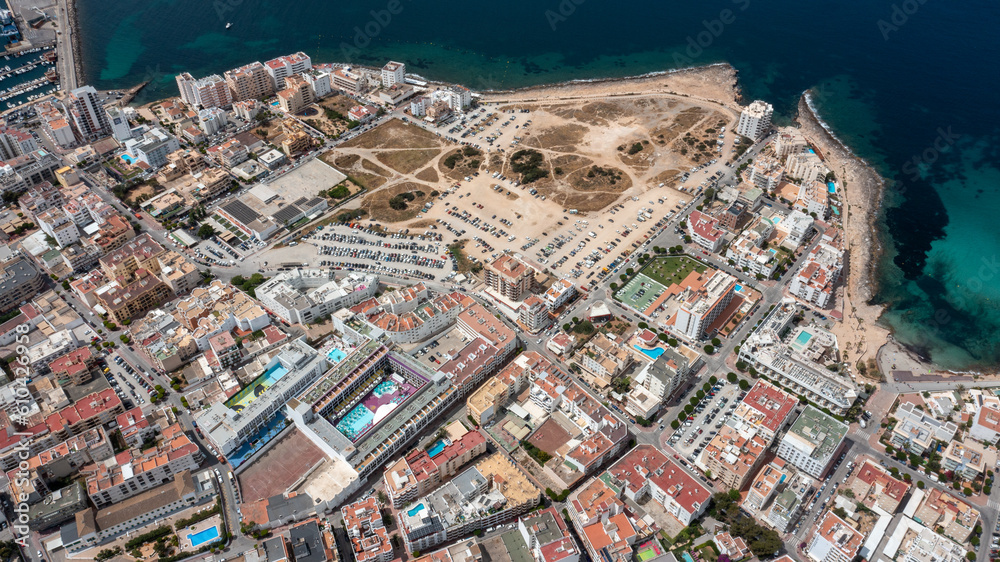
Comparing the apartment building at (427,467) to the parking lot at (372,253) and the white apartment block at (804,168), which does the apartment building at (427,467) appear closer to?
the parking lot at (372,253)

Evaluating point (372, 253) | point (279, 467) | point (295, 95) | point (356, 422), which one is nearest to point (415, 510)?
point (356, 422)

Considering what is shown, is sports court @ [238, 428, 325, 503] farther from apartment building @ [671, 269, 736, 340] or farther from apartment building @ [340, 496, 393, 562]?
apartment building @ [671, 269, 736, 340]

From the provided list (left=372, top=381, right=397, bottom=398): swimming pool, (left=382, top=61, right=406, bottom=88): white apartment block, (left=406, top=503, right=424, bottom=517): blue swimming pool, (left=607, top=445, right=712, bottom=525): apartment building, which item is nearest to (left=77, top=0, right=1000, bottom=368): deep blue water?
(left=382, top=61, right=406, bottom=88): white apartment block

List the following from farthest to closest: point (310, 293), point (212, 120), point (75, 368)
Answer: point (212, 120) < point (310, 293) < point (75, 368)

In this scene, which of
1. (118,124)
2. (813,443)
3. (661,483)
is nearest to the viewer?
(661,483)

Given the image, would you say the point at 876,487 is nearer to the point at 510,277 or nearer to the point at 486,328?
the point at 486,328

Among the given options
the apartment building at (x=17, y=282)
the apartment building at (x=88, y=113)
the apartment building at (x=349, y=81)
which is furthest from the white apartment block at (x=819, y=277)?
the apartment building at (x=88, y=113)

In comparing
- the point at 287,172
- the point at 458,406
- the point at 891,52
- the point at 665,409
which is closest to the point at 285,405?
the point at 458,406

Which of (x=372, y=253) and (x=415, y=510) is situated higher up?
(x=372, y=253)
